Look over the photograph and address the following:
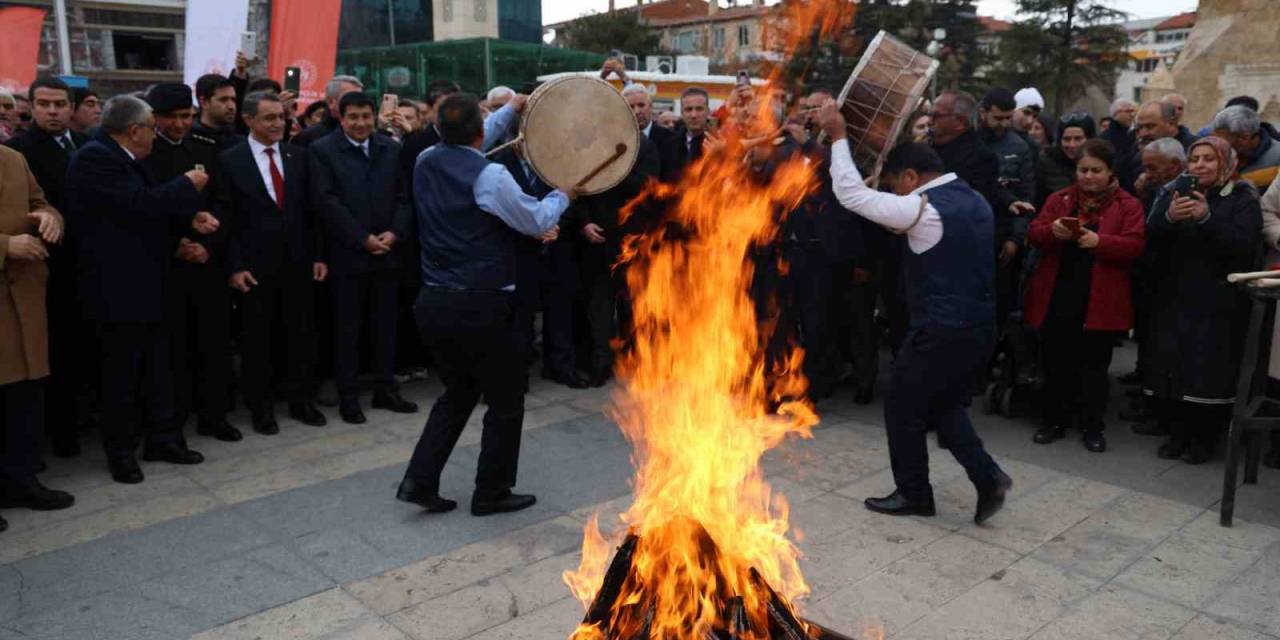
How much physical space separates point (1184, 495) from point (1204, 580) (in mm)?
1261

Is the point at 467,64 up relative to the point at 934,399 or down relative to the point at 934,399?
up

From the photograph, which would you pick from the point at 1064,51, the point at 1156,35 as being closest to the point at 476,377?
the point at 1064,51

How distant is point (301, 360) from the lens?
6746 millimetres

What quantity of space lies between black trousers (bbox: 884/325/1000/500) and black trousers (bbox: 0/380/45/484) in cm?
468

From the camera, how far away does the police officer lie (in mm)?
5855

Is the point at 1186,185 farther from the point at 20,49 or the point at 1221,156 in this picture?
the point at 20,49

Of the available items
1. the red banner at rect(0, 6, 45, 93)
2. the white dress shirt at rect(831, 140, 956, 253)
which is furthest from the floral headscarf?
the red banner at rect(0, 6, 45, 93)

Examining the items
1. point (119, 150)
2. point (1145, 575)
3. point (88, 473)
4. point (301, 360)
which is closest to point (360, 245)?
point (301, 360)

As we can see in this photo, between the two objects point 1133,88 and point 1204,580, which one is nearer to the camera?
point 1204,580

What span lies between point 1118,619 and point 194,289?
18.3ft

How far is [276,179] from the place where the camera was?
6.39m

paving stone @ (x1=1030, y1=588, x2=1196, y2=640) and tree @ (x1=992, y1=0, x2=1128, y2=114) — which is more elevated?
tree @ (x1=992, y1=0, x2=1128, y2=114)

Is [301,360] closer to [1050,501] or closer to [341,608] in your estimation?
[341,608]

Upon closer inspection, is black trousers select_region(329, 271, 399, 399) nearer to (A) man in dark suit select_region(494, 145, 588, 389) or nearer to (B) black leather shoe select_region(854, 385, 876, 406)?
(A) man in dark suit select_region(494, 145, 588, 389)
